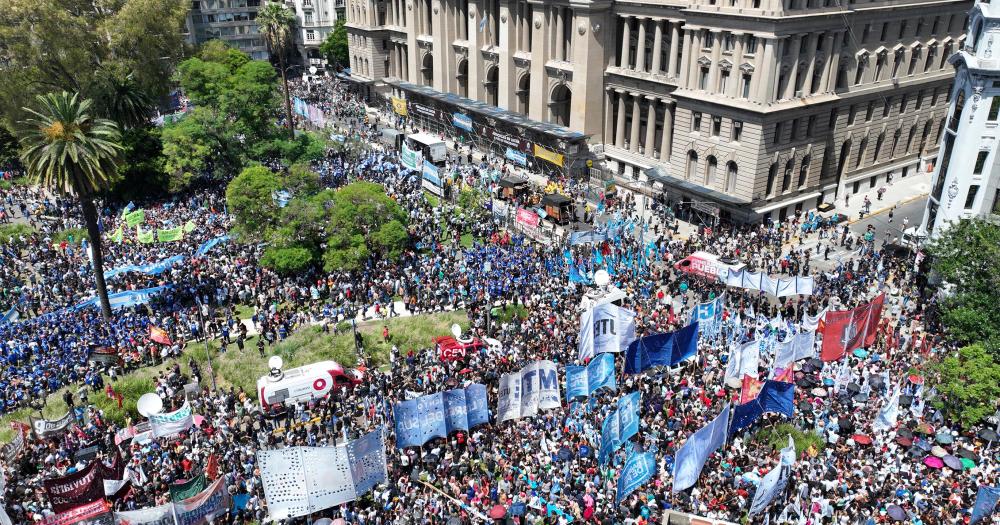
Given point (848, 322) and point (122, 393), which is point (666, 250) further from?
point (122, 393)

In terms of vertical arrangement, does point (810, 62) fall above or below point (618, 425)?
above

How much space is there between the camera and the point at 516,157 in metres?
75.6

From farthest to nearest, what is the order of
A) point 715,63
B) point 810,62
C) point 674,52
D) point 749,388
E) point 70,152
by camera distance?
point 674,52 < point 715,63 < point 810,62 < point 70,152 < point 749,388

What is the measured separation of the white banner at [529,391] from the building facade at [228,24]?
112m

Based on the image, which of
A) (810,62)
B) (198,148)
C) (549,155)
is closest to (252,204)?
(198,148)

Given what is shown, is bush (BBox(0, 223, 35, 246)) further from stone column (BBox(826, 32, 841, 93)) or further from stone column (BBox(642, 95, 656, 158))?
stone column (BBox(826, 32, 841, 93))

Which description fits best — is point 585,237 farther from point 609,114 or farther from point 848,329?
point 609,114

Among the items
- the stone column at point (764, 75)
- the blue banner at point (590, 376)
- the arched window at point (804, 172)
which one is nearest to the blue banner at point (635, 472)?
the blue banner at point (590, 376)

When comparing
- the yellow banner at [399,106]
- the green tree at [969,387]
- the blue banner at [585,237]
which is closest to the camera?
the green tree at [969,387]

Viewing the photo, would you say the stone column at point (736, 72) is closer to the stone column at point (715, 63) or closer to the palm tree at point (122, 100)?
the stone column at point (715, 63)

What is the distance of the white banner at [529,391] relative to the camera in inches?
1248

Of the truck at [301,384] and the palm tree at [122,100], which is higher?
the palm tree at [122,100]

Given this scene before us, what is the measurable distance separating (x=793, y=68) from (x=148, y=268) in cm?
4956

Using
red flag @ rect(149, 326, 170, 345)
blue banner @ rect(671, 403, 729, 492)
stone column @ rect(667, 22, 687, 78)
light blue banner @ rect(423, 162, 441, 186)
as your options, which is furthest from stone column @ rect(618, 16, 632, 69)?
blue banner @ rect(671, 403, 729, 492)
